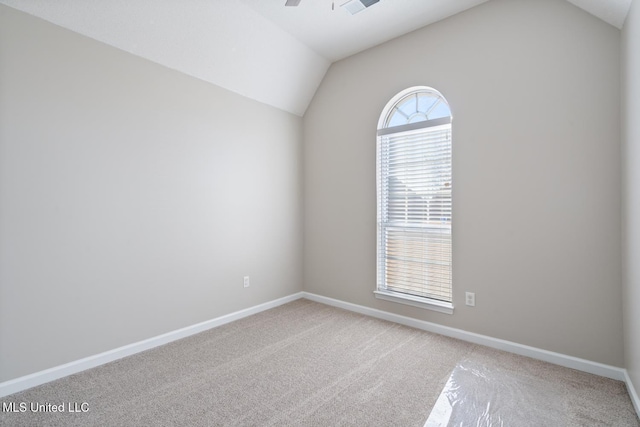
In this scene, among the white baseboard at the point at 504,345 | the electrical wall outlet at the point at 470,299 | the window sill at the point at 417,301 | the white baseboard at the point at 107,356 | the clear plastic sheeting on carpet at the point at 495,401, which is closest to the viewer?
the clear plastic sheeting on carpet at the point at 495,401

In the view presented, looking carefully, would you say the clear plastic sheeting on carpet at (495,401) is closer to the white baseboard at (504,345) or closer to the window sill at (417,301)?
the white baseboard at (504,345)

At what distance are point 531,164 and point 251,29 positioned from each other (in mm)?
2766

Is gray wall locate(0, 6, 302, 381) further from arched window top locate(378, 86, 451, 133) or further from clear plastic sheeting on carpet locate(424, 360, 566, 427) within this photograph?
clear plastic sheeting on carpet locate(424, 360, 566, 427)

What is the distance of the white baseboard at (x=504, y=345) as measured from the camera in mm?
2322

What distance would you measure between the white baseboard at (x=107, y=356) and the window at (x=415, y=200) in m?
1.71

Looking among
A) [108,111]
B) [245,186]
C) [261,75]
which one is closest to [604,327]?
[245,186]

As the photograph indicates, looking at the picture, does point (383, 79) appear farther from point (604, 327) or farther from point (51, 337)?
point (51, 337)

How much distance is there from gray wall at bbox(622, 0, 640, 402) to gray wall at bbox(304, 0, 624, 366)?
0.37 feet

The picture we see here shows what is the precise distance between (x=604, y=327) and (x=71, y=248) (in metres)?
3.95

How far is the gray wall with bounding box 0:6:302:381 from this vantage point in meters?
2.17

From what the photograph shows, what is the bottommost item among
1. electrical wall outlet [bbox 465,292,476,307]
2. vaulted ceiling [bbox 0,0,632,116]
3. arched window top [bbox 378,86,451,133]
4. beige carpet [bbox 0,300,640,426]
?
beige carpet [bbox 0,300,640,426]
